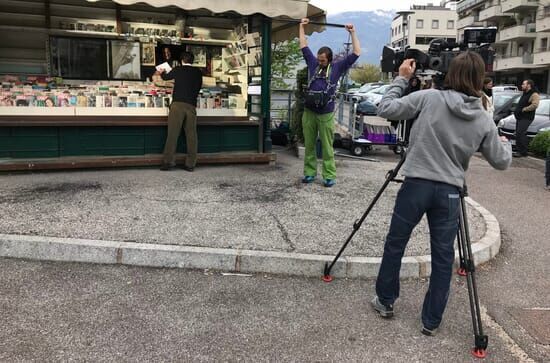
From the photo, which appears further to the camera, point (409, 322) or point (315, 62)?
point (315, 62)

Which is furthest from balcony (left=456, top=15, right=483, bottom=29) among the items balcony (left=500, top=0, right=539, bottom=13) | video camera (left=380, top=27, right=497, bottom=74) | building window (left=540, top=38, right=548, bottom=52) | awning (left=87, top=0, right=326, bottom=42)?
video camera (left=380, top=27, right=497, bottom=74)

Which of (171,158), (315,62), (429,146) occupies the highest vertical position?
(315,62)

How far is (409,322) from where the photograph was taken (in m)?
3.70

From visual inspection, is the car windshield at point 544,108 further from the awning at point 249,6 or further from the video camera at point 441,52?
the video camera at point 441,52

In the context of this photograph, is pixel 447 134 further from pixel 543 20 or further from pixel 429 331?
pixel 543 20

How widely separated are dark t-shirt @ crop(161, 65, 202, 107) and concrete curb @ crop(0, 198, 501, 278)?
12.0 feet

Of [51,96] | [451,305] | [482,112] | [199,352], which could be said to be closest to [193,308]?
[199,352]

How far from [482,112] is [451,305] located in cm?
166

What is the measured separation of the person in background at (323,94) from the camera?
6.68 metres

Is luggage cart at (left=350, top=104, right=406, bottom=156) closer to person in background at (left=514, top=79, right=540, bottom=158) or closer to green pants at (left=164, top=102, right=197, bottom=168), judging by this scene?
person in background at (left=514, top=79, right=540, bottom=158)

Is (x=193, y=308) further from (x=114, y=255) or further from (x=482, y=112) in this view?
(x=482, y=112)

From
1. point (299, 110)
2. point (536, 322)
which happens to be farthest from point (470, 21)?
point (536, 322)

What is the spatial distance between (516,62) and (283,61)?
42.1 m

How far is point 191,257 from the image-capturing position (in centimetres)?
452
